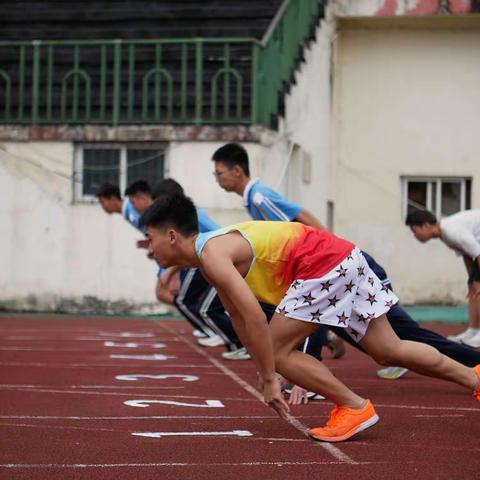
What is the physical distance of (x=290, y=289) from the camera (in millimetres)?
6152

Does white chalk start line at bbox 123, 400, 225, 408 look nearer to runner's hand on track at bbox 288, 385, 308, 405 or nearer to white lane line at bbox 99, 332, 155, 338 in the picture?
runner's hand on track at bbox 288, 385, 308, 405

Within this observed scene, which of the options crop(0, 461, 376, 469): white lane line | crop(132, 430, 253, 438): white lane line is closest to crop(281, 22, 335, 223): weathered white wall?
crop(132, 430, 253, 438): white lane line

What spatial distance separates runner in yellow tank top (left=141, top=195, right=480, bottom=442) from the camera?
5.74m

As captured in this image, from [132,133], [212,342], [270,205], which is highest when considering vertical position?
[132,133]

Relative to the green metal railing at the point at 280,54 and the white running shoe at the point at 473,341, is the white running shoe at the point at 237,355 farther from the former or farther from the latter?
the green metal railing at the point at 280,54

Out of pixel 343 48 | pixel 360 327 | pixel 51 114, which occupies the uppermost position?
pixel 343 48

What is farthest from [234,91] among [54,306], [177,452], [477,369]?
[177,452]

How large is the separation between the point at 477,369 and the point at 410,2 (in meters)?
13.6

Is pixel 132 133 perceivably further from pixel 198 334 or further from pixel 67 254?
pixel 198 334

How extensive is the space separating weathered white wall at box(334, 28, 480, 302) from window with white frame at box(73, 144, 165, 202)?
190 inches

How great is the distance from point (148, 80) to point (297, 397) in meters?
10.2

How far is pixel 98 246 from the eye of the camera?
16828 mm

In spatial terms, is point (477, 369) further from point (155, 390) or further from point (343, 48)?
point (343, 48)

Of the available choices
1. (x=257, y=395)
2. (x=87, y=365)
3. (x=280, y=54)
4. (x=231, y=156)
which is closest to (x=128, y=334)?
(x=87, y=365)
